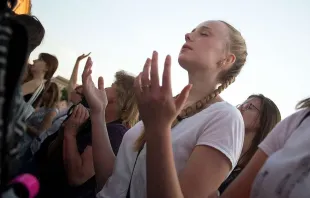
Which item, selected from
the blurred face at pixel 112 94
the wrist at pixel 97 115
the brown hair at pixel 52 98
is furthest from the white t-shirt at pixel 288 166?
the brown hair at pixel 52 98

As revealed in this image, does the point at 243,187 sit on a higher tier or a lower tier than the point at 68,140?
higher

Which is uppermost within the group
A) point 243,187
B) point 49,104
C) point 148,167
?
point 148,167

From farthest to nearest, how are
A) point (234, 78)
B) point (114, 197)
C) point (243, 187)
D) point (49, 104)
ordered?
point (49, 104), point (234, 78), point (114, 197), point (243, 187)

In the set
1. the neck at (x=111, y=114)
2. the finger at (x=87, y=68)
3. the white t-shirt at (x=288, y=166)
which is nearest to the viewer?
the white t-shirt at (x=288, y=166)

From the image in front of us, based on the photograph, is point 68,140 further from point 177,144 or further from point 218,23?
point 218,23

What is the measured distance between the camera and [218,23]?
6.63ft

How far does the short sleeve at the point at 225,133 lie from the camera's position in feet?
4.67

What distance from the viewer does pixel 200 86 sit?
1.95 meters

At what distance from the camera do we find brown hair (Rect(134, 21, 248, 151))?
1809 millimetres

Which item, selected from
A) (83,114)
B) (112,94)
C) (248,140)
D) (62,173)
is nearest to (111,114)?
(112,94)

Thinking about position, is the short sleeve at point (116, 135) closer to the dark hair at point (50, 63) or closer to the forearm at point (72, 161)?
the forearm at point (72, 161)

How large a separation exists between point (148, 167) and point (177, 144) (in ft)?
1.31

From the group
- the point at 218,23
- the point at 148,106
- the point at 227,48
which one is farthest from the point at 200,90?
the point at 148,106

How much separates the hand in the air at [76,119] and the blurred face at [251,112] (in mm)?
1428
